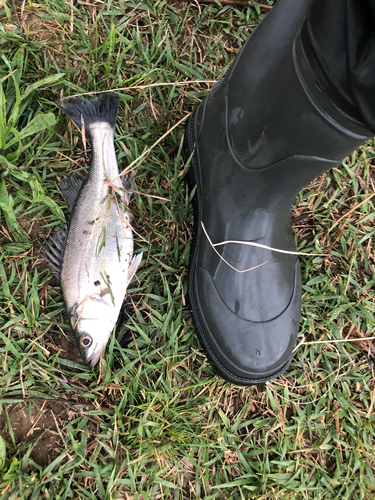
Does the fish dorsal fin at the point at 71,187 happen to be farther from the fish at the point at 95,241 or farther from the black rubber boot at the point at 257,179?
the black rubber boot at the point at 257,179

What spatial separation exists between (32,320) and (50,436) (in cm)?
71

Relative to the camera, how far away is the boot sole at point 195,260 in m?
1.95

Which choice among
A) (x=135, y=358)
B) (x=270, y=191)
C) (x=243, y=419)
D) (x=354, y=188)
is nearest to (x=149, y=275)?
(x=135, y=358)

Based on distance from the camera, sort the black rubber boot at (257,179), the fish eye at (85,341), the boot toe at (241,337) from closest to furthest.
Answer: the black rubber boot at (257,179), the boot toe at (241,337), the fish eye at (85,341)

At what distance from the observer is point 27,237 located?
83.3 inches

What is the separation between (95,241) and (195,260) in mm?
611

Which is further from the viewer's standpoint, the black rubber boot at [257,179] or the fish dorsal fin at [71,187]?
the fish dorsal fin at [71,187]

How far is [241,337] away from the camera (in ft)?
6.09

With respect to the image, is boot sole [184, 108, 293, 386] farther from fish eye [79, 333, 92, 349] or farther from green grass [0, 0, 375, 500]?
fish eye [79, 333, 92, 349]

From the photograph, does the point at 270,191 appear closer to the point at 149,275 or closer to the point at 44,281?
the point at 149,275

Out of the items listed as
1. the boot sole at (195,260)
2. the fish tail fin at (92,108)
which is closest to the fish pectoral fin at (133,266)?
the boot sole at (195,260)

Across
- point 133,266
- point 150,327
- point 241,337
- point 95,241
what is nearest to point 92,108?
point 95,241

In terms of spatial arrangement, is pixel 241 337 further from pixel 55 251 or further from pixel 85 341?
pixel 55 251

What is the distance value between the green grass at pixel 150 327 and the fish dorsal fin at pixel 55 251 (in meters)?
0.10
